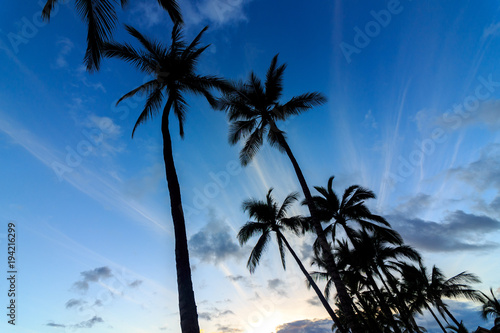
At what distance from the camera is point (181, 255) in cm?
681

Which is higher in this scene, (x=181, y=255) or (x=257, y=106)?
(x=257, y=106)

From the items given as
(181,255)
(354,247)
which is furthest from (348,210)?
(181,255)

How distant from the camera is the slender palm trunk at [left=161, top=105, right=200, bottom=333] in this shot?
19.1 ft

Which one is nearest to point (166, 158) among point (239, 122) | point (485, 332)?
point (239, 122)

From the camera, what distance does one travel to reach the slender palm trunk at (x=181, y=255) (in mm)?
5830

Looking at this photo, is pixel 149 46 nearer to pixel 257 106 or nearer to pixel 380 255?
pixel 257 106

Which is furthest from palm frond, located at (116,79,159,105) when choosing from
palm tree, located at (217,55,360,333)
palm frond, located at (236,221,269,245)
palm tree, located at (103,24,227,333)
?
palm frond, located at (236,221,269,245)

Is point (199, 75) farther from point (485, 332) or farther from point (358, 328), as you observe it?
point (485, 332)

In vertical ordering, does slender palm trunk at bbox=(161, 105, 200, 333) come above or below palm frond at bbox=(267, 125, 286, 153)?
below

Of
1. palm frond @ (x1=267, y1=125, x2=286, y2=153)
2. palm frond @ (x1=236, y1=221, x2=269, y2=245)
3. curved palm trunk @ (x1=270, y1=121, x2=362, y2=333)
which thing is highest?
palm frond @ (x1=267, y1=125, x2=286, y2=153)

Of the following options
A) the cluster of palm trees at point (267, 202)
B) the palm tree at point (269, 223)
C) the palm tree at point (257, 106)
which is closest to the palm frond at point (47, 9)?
the cluster of palm trees at point (267, 202)

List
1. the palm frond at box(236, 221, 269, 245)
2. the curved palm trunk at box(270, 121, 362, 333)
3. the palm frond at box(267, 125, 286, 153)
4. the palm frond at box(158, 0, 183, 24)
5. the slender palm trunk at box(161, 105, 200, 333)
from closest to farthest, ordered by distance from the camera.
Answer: the slender palm trunk at box(161, 105, 200, 333)
the palm frond at box(158, 0, 183, 24)
the curved palm trunk at box(270, 121, 362, 333)
the palm frond at box(267, 125, 286, 153)
the palm frond at box(236, 221, 269, 245)

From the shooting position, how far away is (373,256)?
78.5 ft

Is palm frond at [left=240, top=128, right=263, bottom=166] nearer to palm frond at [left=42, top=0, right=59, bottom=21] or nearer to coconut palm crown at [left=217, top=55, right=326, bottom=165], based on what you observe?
coconut palm crown at [left=217, top=55, right=326, bottom=165]
